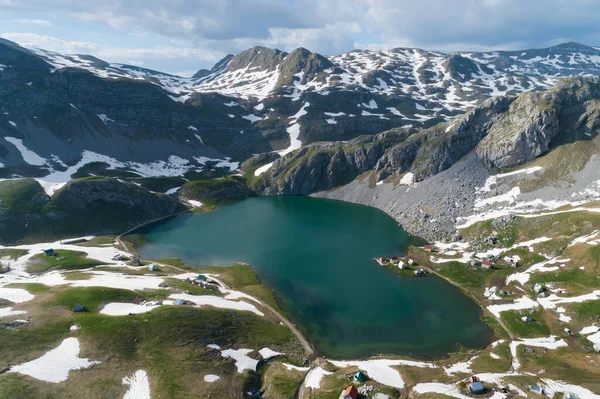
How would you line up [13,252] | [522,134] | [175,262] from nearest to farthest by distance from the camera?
1. [13,252]
2. [175,262]
3. [522,134]

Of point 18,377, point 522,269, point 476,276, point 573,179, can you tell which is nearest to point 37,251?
point 18,377

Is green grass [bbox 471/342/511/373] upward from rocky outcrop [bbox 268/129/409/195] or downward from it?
downward

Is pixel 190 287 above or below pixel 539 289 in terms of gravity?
below

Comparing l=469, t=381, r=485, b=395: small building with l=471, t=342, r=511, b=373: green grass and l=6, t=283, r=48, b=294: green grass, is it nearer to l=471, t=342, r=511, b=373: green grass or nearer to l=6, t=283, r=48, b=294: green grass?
l=471, t=342, r=511, b=373: green grass

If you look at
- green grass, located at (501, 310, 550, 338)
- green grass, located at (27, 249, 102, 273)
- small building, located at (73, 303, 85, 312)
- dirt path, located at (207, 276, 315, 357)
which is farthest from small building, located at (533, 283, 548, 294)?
green grass, located at (27, 249, 102, 273)

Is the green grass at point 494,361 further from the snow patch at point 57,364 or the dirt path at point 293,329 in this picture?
the snow patch at point 57,364

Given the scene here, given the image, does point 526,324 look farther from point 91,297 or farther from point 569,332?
point 91,297

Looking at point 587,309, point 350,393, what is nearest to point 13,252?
point 350,393
